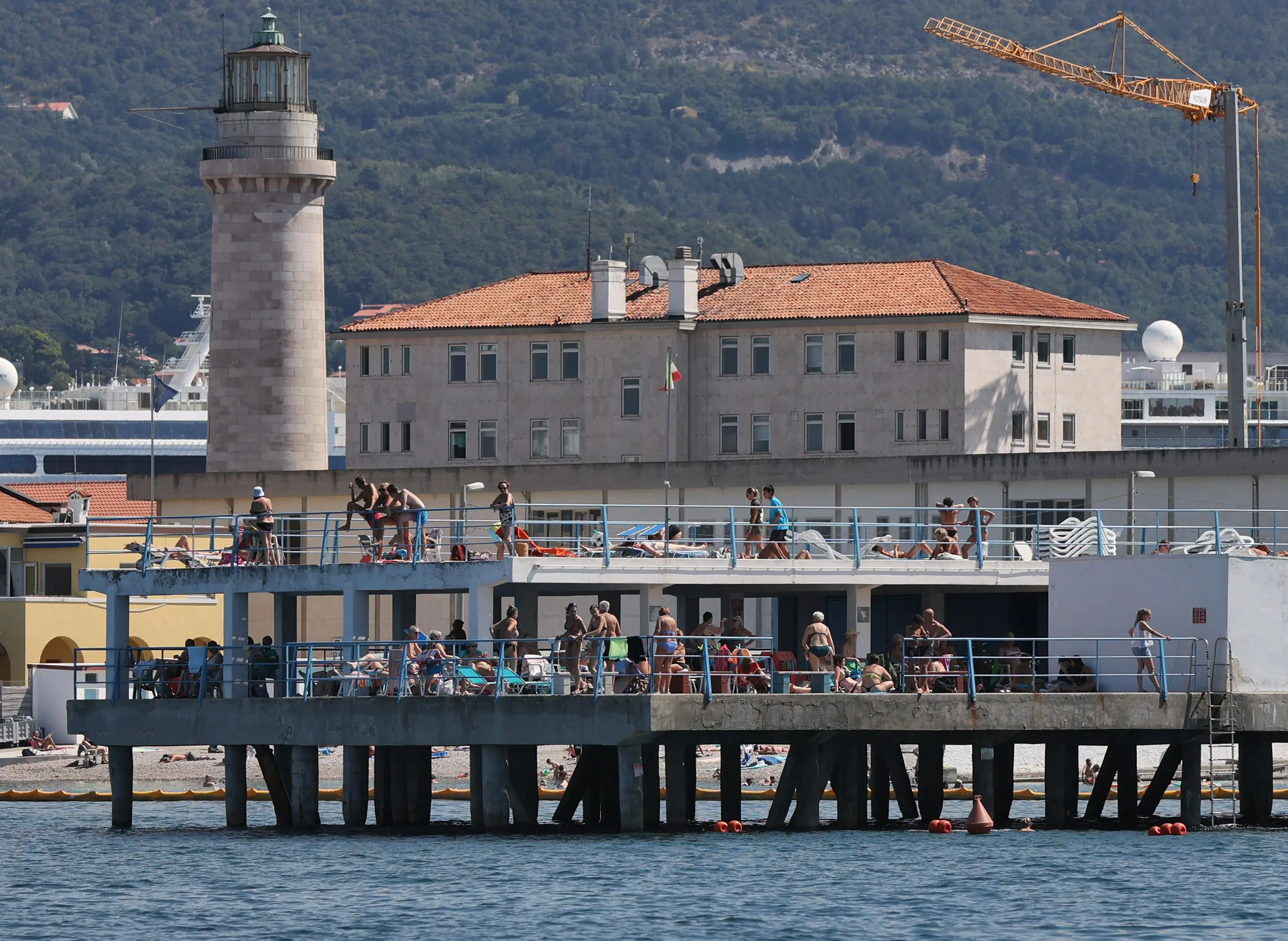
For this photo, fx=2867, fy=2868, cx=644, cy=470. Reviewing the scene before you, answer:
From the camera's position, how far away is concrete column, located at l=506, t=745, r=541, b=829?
46.8 metres

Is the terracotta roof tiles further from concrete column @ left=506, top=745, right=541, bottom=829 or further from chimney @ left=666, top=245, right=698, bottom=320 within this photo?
concrete column @ left=506, top=745, right=541, bottom=829

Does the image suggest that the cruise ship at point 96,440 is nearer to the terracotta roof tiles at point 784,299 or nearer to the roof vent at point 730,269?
the terracotta roof tiles at point 784,299

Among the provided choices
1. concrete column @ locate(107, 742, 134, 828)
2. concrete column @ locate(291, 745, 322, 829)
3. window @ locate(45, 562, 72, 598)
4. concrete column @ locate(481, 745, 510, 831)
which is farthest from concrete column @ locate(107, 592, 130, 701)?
window @ locate(45, 562, 72, 598)

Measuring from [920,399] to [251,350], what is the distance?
2563 centimetres

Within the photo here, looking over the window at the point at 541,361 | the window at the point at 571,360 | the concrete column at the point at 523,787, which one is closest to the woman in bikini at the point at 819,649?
the concrete column at the point at 523,787

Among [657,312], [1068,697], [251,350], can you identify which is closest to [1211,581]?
[1068,697]

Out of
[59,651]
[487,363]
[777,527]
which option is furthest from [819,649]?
[487,363]

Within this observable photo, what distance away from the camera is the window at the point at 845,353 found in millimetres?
106125

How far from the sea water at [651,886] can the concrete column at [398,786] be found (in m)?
0.51

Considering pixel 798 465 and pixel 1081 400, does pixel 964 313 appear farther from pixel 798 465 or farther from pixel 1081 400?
pixel 798 465

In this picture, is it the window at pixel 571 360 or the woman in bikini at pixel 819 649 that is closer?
the woman in bikini at pixel 819 649

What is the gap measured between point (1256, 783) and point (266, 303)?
53499 millimetres

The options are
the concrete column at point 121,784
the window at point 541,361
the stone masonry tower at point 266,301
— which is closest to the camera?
the concrete column at point 121,784

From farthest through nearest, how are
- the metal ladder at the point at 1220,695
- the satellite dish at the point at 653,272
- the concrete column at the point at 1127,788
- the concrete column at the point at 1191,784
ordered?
1. the satellite dish at the point at 653,272
2. the concrete column at the point at 1127,788
3. the concrete column at the point at 1191,784
4. the metal ladder at the point at 1220,695
